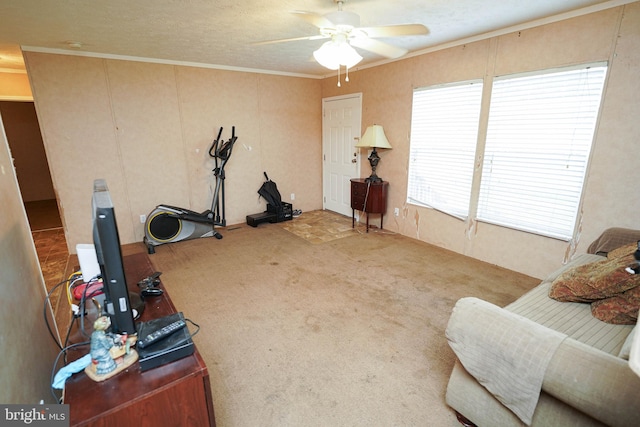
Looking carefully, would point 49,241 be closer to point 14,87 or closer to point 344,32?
point 14,87

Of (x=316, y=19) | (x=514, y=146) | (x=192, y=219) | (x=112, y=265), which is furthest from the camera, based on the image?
(x=192, y=219)

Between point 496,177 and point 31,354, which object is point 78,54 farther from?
point 496,177

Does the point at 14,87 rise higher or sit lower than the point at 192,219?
higher

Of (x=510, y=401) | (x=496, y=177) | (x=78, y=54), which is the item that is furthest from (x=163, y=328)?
(x=78, y=54)

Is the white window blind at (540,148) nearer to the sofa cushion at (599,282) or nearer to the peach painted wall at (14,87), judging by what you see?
the sofa cushion at (599,282)

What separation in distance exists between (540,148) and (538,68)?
72 centimetres

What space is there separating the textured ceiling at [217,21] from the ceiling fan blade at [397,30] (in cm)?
41

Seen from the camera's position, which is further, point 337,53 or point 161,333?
point 337,53

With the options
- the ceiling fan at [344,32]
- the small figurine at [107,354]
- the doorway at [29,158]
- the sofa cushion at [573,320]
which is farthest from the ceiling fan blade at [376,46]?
the doorway at [29,158]

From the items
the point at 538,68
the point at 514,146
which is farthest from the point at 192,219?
the point at 538,68

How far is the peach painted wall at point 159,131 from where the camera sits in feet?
11.6

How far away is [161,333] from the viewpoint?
3.69 ft

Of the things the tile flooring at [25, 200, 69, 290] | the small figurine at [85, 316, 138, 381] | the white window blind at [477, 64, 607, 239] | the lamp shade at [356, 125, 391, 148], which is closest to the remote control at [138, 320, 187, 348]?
the small figurine at [85, 316, 138, 381]

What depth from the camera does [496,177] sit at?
318cm
